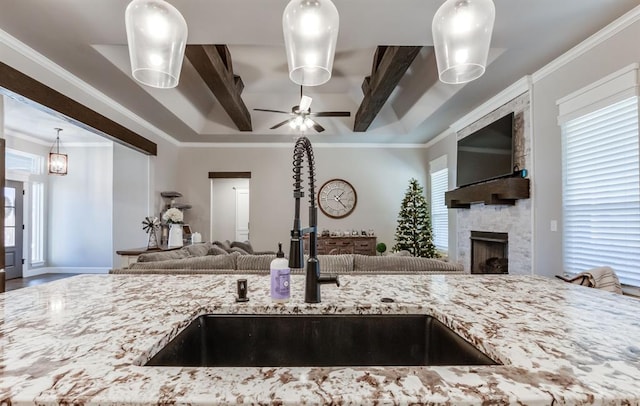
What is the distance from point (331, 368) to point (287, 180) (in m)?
6.22

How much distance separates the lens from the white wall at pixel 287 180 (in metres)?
6.76

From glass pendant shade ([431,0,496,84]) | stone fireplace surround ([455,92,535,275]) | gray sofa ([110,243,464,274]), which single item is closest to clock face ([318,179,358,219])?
stone fireplace surround ([455,92,535,275])

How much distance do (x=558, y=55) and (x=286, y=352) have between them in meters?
3.62

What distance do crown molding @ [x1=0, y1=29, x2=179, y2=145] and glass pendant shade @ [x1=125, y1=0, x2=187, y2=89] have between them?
2627mm

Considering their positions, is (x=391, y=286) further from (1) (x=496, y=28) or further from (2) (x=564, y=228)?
(2) (x=564, y=228)

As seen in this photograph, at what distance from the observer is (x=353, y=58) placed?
14.6 feet

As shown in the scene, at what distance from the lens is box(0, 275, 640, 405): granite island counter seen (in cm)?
57

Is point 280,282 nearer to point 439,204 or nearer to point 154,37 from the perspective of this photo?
point 154,37

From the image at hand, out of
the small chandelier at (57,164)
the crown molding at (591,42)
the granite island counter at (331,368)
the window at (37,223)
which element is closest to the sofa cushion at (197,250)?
the granite island counter at (331,368)

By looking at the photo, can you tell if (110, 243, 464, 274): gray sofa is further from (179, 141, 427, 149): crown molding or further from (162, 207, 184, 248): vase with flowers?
(179, 141, 427, 149): crown molding

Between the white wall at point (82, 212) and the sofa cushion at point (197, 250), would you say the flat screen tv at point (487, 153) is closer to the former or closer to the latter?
the sofa cushion at point (197, 250)

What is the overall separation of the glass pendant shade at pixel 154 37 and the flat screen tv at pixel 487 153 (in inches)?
146

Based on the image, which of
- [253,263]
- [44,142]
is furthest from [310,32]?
[44,142]

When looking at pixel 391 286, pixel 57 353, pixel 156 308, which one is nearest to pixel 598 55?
pixel 391 286
